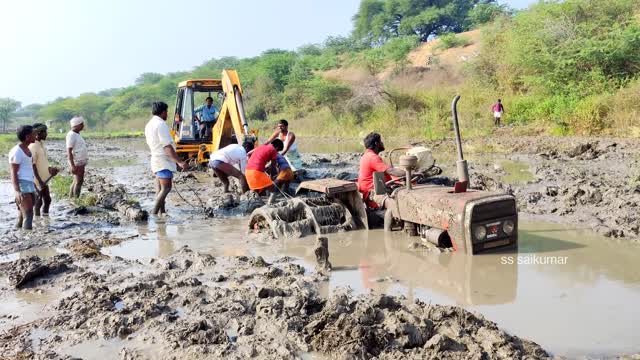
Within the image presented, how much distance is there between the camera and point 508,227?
611 centimetres

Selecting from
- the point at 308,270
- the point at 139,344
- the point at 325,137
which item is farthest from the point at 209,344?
the point at 325,137

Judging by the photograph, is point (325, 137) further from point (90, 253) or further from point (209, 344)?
point (209, 344)

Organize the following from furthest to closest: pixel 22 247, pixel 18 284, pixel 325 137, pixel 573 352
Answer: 1. pixel 325 137
2. pixel 22 247
3. pixel 18 284
4. pixel 573 352

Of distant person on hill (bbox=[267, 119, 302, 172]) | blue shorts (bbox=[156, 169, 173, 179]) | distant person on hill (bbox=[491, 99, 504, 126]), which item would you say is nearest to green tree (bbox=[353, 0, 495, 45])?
distant person on hill (bbox=[491, 99, 504, 126])

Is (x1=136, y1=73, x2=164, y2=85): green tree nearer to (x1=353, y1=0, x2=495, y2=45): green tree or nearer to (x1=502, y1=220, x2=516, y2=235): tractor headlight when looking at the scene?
(x1=353, y1=0, x2=495, y2=45): green tree

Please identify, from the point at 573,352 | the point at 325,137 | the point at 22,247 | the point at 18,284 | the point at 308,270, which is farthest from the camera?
the point at 325,137

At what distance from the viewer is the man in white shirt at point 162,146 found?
8.57 meters

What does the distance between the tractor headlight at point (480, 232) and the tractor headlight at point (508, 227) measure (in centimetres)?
29

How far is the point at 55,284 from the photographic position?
5.58 metres

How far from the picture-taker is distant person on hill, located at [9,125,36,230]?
791cm

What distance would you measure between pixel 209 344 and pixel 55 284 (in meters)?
2.57

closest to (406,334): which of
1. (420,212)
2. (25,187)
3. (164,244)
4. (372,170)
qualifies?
(420,212)

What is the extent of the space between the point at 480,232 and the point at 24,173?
642 centimetres

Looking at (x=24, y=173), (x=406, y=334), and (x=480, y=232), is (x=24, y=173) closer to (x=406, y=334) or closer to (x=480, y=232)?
(x=480, y=232)
